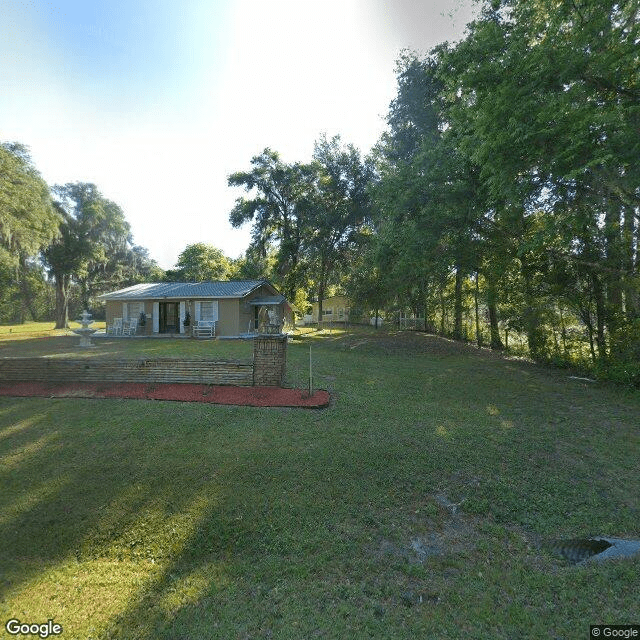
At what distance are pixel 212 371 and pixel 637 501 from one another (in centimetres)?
732

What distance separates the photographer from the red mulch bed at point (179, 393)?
7.02 m

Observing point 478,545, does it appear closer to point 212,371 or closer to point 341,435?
point 341,435

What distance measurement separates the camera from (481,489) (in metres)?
3.95

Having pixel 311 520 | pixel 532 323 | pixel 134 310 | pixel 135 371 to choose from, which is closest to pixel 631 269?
pixel 532 323

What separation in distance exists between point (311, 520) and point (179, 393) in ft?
16.8

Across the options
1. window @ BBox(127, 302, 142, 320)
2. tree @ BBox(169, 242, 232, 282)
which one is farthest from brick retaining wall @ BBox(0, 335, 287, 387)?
tree @ BBox(169, 242, 232, 282)

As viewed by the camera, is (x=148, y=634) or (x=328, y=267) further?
(x=328, y=267)

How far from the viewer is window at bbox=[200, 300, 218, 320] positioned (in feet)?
63.0

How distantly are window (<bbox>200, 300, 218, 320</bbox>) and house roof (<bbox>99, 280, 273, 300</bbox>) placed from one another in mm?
580

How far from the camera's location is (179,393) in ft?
24.5

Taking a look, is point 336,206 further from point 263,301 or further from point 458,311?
point 458,311

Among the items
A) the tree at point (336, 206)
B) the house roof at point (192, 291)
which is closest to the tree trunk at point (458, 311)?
the tree at point (336, 206)

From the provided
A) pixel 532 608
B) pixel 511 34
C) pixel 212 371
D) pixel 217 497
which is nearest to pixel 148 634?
pixel 217 497

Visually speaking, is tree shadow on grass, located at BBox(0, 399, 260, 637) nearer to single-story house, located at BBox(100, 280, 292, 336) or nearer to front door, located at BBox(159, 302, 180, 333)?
single-story house, located at BBox(100, 280, 292, 336)
